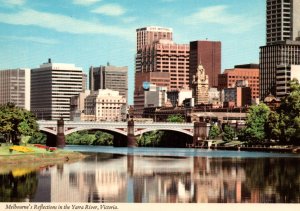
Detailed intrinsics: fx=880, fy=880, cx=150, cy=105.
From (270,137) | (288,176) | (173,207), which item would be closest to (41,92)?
(270,137)

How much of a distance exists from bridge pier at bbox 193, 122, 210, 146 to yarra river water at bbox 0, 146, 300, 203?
68.1 m

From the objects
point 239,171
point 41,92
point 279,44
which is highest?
point 279,44

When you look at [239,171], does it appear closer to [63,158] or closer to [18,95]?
[63,158]

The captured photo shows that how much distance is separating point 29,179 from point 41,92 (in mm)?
52238

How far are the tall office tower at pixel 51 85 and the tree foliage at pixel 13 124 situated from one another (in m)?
4.93

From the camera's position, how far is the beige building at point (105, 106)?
175375 millimetres

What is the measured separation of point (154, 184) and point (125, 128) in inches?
3322

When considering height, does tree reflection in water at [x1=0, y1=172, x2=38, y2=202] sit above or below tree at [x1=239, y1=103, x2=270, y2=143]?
below

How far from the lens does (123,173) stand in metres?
60.2

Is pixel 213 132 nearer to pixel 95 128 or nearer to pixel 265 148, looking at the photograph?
pixel 95 128

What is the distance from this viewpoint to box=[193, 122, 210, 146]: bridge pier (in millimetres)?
139525

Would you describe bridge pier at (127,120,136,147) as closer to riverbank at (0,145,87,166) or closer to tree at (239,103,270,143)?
tree at (239,103,270,143)

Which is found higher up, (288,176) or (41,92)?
(41,92)

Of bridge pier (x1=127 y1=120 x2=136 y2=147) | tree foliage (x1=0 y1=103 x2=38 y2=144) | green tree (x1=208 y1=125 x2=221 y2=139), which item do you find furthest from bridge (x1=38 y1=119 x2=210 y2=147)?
tree foliage (x1=0 y1=103 x2=38 y2=144)
